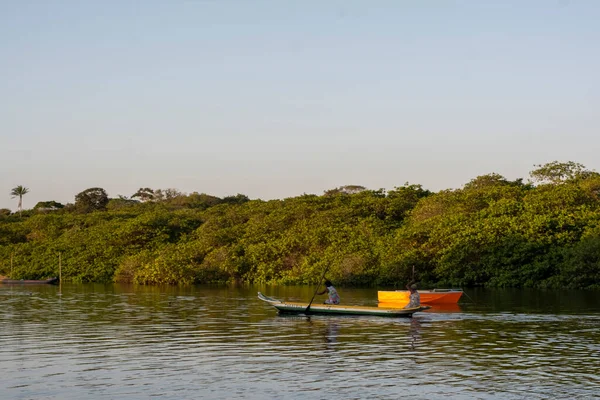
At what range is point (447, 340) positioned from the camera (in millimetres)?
24359

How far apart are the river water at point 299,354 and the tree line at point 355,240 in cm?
1565

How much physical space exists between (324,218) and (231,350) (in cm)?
4659

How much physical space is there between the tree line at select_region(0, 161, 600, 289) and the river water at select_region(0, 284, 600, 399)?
15652mm

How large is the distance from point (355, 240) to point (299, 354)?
42.1 meters

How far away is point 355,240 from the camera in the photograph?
63562mm

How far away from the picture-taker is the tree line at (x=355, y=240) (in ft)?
177

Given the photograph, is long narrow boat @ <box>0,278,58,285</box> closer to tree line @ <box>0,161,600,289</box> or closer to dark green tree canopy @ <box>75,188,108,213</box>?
tree line @ <box>0,161,600,289</box>

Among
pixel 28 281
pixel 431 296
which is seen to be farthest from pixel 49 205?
pixel 431 296

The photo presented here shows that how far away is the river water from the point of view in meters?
16.6

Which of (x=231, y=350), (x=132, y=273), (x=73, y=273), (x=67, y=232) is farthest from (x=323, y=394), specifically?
(x=67, y=232)

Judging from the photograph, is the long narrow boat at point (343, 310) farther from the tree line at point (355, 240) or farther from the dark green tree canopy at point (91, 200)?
the dark green tree canopy at point (91, 200)

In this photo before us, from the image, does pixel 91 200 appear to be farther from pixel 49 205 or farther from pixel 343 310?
pixel 343 310

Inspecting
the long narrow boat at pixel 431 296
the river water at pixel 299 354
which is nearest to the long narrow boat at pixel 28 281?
the river water at pixel 299 354

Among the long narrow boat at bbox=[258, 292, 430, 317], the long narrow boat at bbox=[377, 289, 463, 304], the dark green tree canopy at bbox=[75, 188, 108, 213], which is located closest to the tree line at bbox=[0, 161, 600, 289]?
the long narrow boat at bbox=[377, 289, 463, 304]
